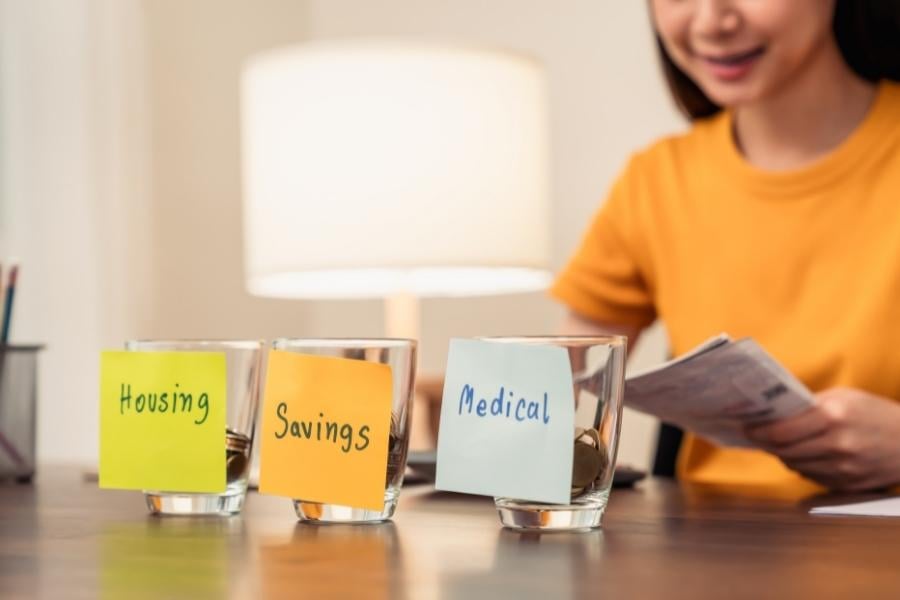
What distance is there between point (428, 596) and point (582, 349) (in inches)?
7.4

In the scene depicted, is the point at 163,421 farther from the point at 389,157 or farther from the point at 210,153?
the point at 210,153

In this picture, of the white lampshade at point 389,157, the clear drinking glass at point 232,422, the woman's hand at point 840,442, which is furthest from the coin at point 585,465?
the white lampshade at point 389,157

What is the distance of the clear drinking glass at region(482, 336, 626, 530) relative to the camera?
1.99 ft

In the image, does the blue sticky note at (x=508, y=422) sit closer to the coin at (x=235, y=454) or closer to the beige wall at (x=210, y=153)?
the coin at (x=235, y=454)

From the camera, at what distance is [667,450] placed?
145cm

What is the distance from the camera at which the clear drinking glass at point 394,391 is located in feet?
2.14

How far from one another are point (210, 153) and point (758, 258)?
4.11ft

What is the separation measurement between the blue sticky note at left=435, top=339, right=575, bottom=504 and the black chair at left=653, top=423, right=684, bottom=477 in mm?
864

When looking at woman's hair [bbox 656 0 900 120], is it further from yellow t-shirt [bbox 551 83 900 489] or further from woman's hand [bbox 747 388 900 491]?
woman's hand [bbox 747 388 900 491]

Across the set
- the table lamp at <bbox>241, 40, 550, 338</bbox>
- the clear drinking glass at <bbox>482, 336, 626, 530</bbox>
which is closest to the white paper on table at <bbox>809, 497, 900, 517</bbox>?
the clear drinking glass at <bbox>482, 336, 626, 530</bbox>

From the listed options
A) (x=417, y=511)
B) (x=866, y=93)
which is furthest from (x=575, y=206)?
(x=417, y=511)

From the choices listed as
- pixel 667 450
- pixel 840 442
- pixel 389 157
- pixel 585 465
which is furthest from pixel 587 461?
pixel 389 157

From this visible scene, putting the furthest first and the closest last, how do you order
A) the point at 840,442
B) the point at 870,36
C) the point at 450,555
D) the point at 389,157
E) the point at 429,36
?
the point at 429,36 < the point at 389,157 < the point at 870,36 < the point at 840,442 < the point at 450,555

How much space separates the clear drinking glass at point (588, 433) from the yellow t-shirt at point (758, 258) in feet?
2.25
